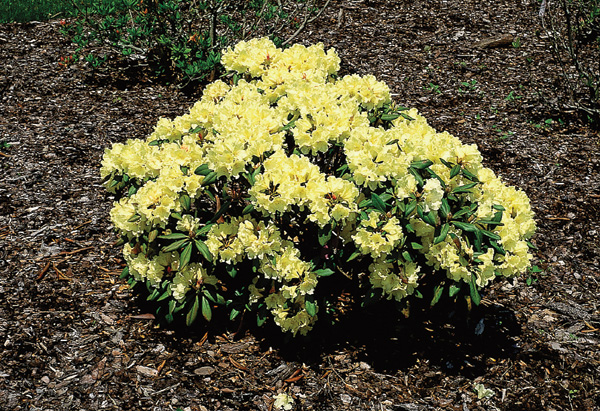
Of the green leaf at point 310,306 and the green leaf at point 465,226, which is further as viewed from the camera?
the green leaf at point 310,306

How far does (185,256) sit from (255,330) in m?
0.73

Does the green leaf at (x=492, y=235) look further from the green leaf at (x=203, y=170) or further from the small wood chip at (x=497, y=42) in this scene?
the small wood chip at (x=497, y=42)

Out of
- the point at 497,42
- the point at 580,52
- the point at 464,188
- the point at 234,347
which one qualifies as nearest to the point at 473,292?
the point at 464,188

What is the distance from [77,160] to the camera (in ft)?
14.4

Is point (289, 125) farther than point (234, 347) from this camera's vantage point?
No

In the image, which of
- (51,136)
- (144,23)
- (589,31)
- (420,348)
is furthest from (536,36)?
(51,136)

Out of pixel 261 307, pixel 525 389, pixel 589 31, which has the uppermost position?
pixel 589 31

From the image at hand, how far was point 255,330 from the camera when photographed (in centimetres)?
295

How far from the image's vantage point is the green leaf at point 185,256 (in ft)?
7.95

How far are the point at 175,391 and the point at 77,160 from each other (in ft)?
8.09

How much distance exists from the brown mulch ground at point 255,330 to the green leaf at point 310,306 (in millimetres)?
423

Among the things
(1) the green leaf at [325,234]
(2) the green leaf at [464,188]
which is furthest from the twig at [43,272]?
(2) the green leaf at [464,188]

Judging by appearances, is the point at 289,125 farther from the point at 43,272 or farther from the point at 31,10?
the point at 31,10

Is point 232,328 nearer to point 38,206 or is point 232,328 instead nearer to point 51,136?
point 38,206
